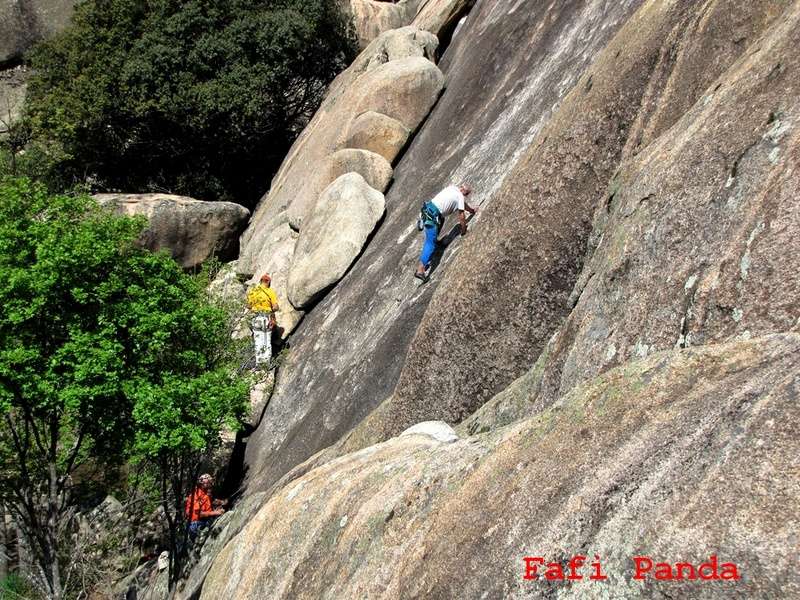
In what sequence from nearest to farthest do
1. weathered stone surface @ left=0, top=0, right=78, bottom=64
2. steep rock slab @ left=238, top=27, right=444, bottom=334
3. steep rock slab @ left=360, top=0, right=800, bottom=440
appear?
1. steep rock slab @ left=360, top=0, right=800, bottom=440
2. steep rock slab @ left=238, top=27, right=444, bottom=334
3. weathered stone surface @ left=0, top=0, right=78, bottom=64

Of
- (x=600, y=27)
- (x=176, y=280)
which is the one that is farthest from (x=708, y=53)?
(x=176, y=280)

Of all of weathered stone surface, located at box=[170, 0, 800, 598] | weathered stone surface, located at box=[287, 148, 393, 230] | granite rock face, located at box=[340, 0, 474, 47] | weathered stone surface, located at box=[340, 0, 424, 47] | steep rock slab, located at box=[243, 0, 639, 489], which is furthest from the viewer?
weathered stone surface, located at box=[340, 0, 424, 47]

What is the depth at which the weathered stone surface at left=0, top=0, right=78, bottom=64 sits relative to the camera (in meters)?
32.8

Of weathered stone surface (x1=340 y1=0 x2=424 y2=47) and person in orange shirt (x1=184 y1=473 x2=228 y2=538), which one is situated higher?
weathered stone surface (x1=340 y1=0 x2=424 y2=47)

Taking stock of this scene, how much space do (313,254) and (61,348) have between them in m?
6.80

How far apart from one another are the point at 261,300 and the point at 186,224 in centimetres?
679

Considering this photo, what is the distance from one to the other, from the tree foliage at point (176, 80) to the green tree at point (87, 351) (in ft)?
49.9

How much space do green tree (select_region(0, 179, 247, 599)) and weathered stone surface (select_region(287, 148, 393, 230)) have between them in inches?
236

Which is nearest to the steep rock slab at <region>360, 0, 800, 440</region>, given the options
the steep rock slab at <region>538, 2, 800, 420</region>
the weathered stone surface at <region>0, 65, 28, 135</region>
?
the steep rock slab at <region>538, 2, 800, 420</region>

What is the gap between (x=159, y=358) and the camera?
11562mm

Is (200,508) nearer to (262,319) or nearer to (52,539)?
(52,539)

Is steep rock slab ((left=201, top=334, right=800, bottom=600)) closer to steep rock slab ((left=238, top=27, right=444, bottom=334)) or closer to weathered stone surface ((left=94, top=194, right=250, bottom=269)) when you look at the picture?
steep rock slab ((left=238, top=27, right=444, bottom=334))

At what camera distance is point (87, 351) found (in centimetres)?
991

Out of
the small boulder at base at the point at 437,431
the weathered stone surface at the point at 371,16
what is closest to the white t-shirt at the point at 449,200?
the small boulder at base at the point at 437,431
